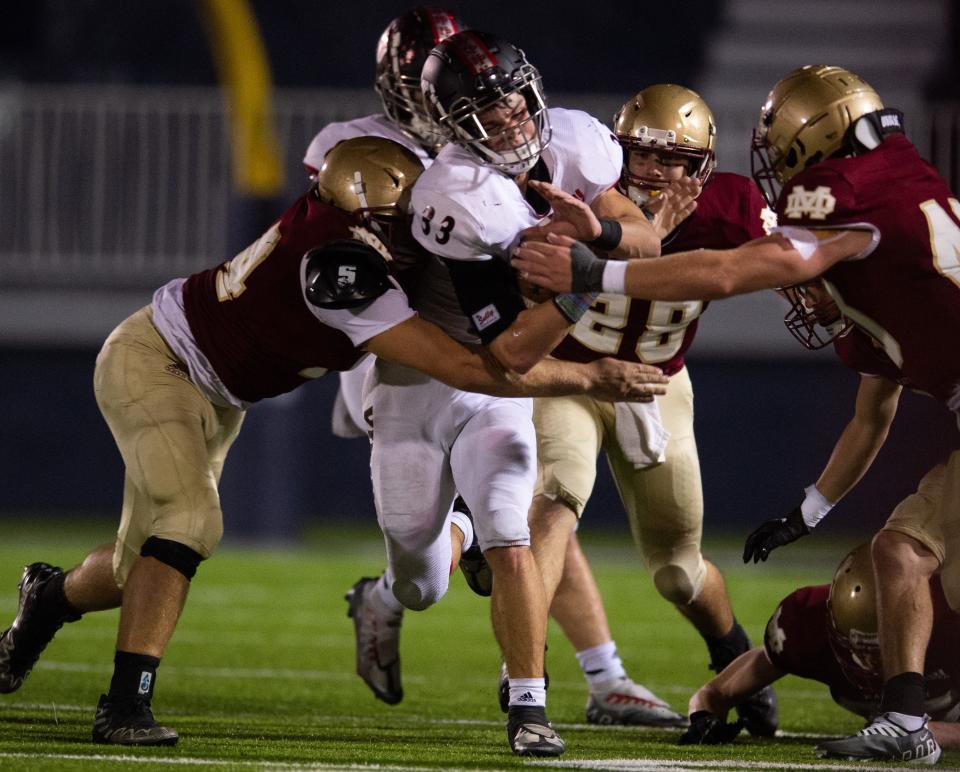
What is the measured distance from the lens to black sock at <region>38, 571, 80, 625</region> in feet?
12.4

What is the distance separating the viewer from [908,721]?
10.4 ft

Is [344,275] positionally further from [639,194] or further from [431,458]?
[639,194]

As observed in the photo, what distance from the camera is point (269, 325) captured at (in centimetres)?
346

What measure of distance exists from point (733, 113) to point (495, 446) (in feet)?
23.5

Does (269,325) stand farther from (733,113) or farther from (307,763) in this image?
(733,113)

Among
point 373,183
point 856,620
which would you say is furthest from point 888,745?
point 373,183

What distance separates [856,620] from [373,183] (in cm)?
134

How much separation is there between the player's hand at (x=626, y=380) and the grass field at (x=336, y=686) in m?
0.71

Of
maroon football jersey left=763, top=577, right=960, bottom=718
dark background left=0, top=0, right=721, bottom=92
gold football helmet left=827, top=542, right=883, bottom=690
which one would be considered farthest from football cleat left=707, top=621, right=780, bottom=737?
dark background left=0, top=0, right=721, bottom=92

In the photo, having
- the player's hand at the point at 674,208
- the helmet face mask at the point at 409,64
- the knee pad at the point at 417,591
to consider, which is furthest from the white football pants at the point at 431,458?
the helmet face mask at the point at 409,64

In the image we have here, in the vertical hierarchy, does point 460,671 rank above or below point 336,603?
above

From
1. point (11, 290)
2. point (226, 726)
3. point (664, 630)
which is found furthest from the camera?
point (11, 290)

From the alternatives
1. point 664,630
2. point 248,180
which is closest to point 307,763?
point 664,630

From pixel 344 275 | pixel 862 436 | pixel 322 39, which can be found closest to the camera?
pixel 344 275
